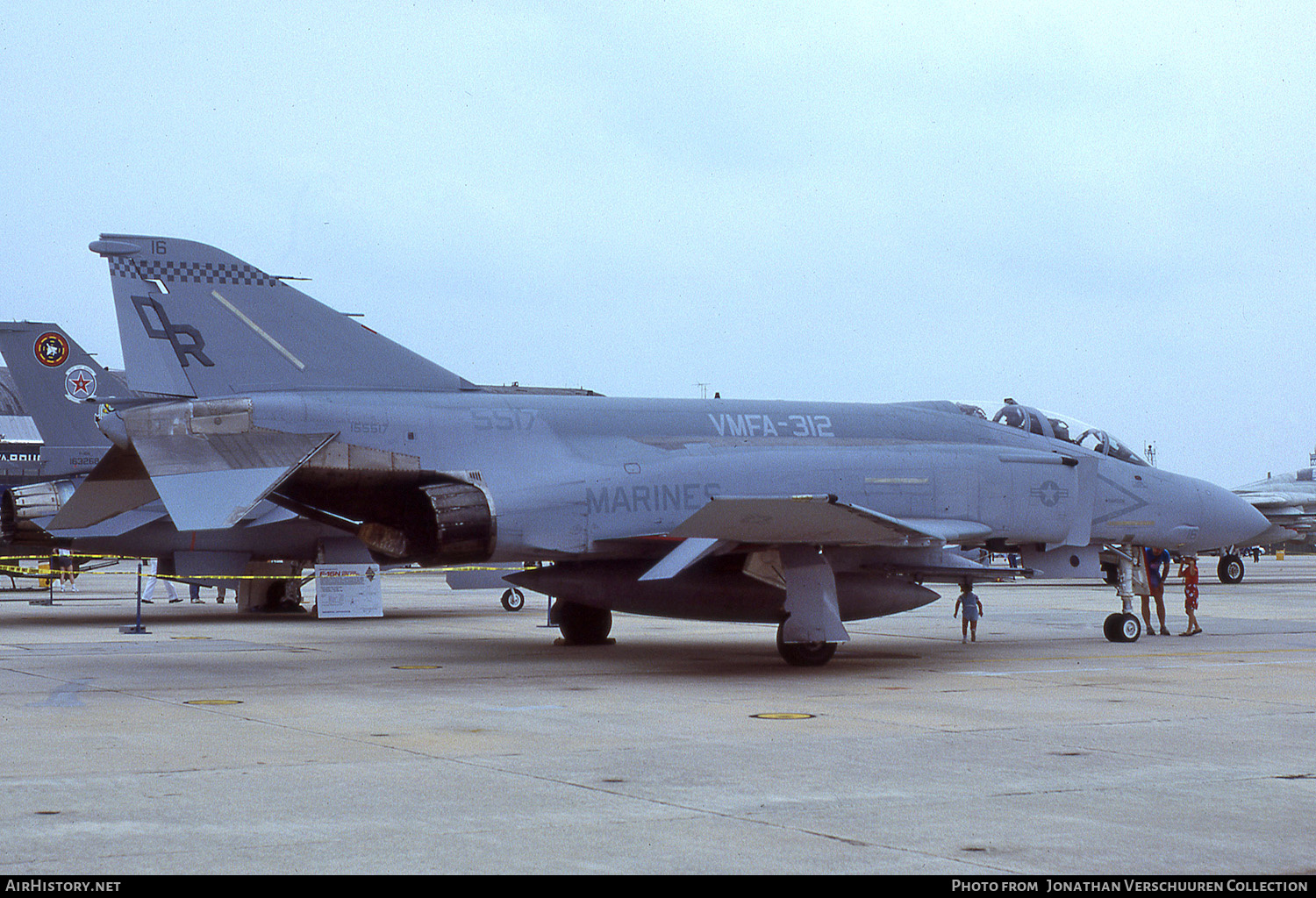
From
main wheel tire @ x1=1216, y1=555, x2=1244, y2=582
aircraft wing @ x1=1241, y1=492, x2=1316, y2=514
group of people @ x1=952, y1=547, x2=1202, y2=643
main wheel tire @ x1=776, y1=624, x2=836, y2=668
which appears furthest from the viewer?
aircraft wing @ x1=1241, y1=492, x2=1316, y2=514

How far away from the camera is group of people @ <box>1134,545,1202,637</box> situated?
17812 millimetres

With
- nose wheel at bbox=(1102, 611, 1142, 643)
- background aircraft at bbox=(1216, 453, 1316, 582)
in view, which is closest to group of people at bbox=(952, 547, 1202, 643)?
nose wheel at bbox=(1102, 611, 1142, 643)

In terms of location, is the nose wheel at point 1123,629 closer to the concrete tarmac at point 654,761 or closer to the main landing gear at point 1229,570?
the concrete tarmac at point 654,761

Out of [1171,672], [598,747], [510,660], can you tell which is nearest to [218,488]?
[510,660]

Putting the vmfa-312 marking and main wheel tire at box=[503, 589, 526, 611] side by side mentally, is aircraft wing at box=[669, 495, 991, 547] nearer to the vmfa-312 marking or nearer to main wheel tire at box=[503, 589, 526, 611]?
the vmfa-312 marking

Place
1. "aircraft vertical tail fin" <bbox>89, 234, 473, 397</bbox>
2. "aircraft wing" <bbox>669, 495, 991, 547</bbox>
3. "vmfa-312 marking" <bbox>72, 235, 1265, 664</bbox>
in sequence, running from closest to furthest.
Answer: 1. "aircraft wing" <bbox>669, 495, 991, 547</bbox>
2. "vmfa-312 marking" <bbox>72, 235, 1265, 664</bbox>
3. "aircraft vertical tail fin" <bbox>89, 234, 473, 397</bbox>

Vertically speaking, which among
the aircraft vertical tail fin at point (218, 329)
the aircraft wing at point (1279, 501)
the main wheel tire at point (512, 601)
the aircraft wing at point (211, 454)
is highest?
the aircraft vertical tail fin at point (218, 329)

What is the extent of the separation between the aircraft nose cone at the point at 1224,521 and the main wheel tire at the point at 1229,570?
63.2 ft

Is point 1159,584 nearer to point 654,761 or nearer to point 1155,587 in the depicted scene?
point 1155,587

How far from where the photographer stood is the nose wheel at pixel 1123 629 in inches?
666

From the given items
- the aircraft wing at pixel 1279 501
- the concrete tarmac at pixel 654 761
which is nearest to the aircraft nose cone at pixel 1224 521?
the concrete tarmac at pixel 654 761

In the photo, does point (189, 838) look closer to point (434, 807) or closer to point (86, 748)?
point (434, 807)

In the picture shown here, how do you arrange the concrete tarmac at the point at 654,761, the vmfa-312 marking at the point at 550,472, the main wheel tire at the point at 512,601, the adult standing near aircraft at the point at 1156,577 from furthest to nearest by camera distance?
the main wheel tire at the point at 512,601, the adult standing near aircraft at the point at 1156,577, the vmfa-312 marking at the point at 550,472, the concrete tarmac at the point at 654,761

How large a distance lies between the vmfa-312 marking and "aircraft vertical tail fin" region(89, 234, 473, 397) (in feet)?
0.06
